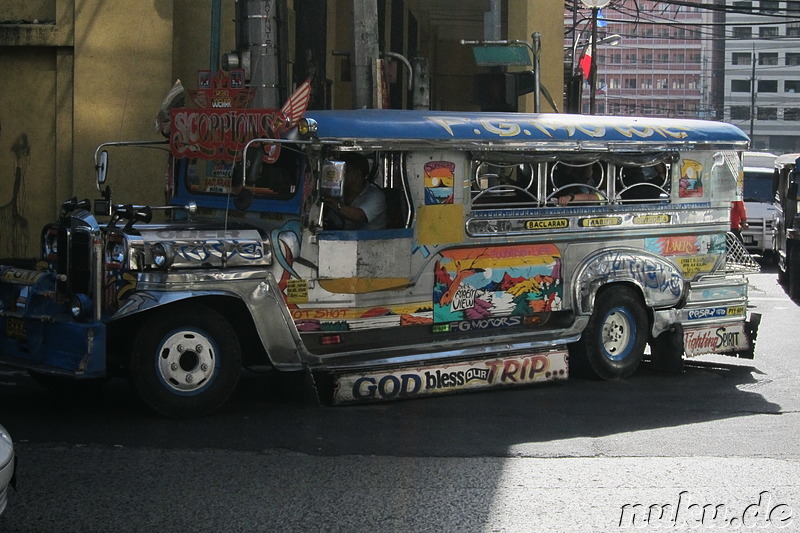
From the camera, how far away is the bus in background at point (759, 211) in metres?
25.7

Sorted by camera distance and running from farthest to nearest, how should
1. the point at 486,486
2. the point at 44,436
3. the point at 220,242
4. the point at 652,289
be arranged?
the point at 652,289, the point at 220,242, the point at 44,436, the point at 486,486

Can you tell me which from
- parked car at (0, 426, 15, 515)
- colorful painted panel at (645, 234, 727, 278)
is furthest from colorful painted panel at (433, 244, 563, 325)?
parked car at (0, 426, 15, 515)

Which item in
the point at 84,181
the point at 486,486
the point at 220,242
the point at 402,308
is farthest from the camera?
the point at 84,181

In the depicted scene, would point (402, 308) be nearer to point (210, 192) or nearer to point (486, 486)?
point (210, 192)

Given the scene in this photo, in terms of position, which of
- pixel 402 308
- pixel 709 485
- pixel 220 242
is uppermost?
pixel 220 242

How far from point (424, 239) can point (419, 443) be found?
1.93 meters

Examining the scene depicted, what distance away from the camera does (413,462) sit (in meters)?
6.81

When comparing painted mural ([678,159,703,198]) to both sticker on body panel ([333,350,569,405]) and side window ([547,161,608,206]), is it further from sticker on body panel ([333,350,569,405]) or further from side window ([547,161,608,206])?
sticker on body panel ([333,350,569,405])

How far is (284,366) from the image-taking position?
8031 millimetres

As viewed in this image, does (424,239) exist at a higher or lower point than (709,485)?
higher

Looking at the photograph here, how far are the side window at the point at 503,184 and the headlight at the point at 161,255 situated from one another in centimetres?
260

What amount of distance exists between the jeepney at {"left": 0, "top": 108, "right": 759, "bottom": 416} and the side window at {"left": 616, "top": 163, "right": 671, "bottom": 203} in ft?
0.07

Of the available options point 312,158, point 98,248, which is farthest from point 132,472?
point 312,158

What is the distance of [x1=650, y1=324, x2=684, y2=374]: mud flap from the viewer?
1024 centimetres
